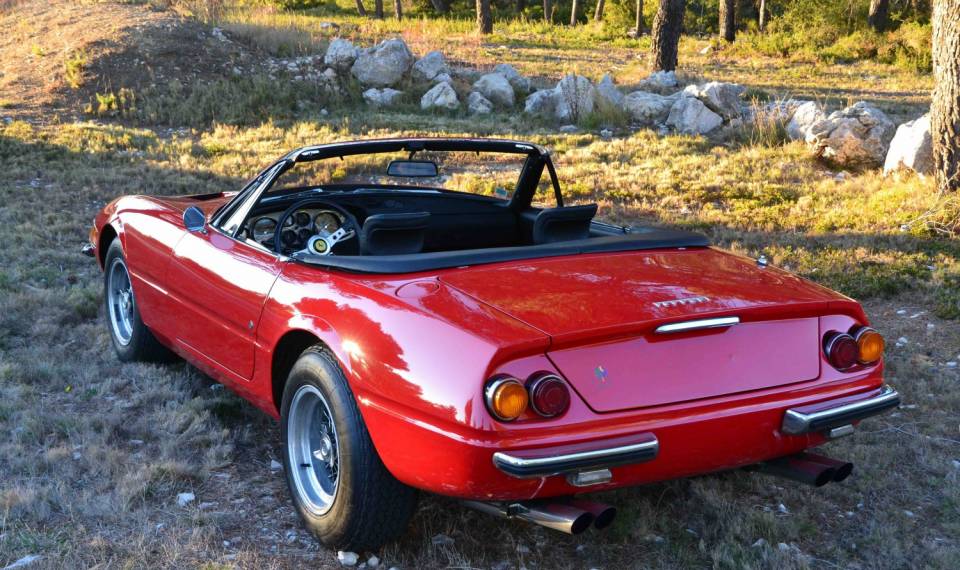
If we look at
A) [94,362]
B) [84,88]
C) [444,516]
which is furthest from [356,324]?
[84,88]

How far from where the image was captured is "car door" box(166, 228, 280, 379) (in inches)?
138

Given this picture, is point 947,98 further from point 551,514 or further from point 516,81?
point 516,81

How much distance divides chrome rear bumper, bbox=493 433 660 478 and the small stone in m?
0.82

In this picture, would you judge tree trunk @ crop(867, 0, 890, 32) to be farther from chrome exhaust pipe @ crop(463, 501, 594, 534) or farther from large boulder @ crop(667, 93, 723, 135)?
chrome exhaust pipe @ crop(463, 501, 594, 534)

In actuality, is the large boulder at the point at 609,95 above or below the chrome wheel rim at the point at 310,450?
above

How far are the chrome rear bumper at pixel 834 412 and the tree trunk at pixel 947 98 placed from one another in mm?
4982

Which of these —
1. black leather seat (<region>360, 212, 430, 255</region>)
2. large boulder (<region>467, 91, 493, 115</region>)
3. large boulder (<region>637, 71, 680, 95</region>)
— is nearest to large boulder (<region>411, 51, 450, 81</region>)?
large boulder (<region>467, 91, 493, 115</region>)

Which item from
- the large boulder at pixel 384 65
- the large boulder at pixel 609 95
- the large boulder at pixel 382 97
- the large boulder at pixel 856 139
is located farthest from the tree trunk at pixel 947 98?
the large boulder at pixel 384 65

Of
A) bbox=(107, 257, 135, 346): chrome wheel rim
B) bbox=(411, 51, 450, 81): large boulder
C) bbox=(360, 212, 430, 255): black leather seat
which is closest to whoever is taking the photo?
bbox=(360, 212, 430, 255): black leather seat

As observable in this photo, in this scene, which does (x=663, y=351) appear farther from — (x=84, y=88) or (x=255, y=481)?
(x=84, y=88)

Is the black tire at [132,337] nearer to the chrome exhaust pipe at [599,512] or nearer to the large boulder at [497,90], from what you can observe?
the chrome exhaust pipe at [599,512]

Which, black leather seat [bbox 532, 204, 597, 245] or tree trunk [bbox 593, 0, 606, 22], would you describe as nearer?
black leather seat [bbox 532, 204, 597, 245]

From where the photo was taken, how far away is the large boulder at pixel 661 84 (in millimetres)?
15125

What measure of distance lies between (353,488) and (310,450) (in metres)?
0.45
